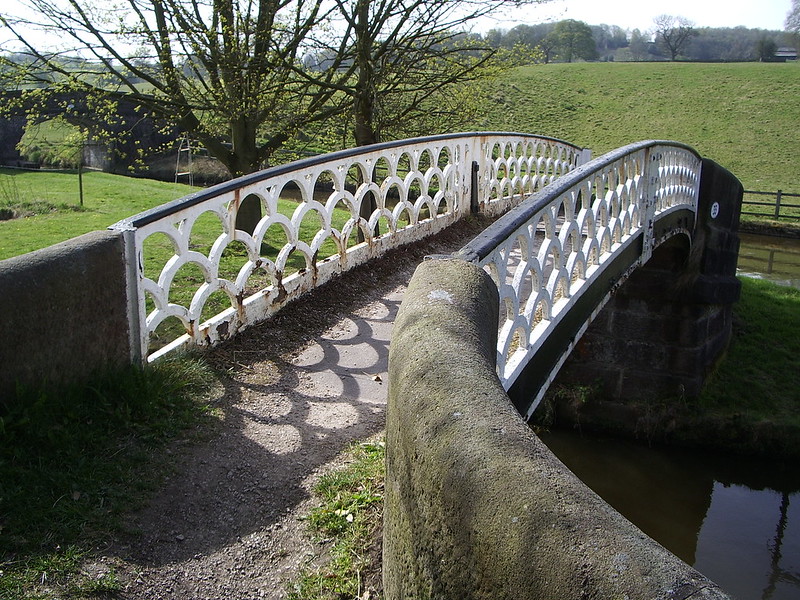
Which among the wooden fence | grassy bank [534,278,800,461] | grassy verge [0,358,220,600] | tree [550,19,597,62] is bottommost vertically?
grassy bank [534,278,800,461]

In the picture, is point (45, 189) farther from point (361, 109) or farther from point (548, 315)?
point (548, 315)

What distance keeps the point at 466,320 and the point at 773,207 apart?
33.6 metres

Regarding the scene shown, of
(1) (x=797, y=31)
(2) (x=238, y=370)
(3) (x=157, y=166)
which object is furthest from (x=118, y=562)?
(1) (x=797, y=31)

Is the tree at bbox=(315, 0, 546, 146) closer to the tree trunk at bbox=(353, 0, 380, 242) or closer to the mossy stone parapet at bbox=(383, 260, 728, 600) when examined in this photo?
the tree trunk at bbox=(353, 0, 380, 242)

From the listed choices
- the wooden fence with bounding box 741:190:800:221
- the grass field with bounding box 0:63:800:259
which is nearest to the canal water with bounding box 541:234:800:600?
the wooden fence with bounding box 741:190:800:221

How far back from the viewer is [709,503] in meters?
14.0

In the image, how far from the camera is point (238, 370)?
5.76m

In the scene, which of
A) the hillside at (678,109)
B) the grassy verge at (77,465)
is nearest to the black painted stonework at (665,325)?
the grassy verge at (77,465)

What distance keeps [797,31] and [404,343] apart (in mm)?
86782

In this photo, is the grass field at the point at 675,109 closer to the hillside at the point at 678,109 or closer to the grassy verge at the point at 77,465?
the hillside at the point at 678,109

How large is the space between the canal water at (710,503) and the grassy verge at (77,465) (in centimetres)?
963

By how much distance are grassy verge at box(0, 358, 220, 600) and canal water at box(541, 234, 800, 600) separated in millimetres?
9632

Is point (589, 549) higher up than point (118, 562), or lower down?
higher up

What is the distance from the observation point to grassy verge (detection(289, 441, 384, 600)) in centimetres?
344
